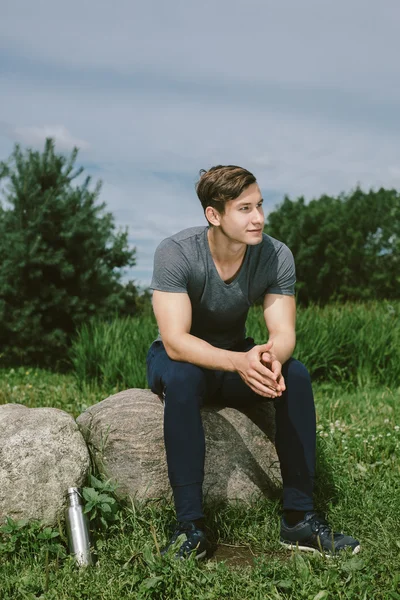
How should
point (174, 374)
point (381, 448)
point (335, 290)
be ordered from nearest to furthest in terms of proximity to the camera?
1. point (174, 374)
2. point (381, 448)
3. point (335, 290)

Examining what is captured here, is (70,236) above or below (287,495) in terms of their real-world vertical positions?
above

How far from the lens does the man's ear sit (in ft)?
11.3

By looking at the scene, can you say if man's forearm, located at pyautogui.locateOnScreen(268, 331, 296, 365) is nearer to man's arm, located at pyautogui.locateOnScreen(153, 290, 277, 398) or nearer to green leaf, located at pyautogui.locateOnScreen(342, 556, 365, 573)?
man's arm, located at pyautogui.locateOnScreen(153, 290, 277, 398)

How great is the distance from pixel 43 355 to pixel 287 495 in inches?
252

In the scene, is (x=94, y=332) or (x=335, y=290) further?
(x=335, y=290)

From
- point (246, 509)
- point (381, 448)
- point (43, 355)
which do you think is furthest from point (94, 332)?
point (246, 509)

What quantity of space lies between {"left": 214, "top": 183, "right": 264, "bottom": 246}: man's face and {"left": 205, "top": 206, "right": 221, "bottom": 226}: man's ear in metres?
0.03

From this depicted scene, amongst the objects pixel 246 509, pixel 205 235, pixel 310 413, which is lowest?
pixel 246 509

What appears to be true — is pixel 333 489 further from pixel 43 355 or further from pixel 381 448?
pixel 43 355

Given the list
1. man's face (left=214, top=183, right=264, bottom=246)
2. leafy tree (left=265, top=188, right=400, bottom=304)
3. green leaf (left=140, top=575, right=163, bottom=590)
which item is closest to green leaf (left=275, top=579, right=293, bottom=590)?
green leaf (left=140, top=575, right=163, bottom=590)

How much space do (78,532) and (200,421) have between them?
0.76m

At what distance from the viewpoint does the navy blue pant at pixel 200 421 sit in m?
3.15

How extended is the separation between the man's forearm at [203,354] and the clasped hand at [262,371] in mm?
62

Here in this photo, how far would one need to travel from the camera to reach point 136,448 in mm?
3523
